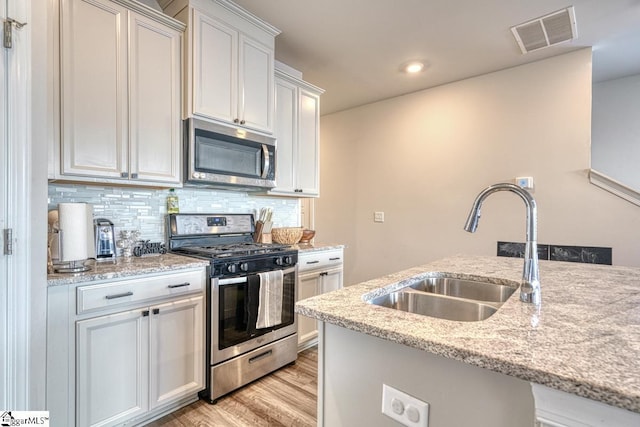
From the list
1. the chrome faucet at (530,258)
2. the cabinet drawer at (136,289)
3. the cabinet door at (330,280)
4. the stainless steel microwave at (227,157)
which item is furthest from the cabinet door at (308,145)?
the chrome faucet at (530,258)

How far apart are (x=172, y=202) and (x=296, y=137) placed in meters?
1.28

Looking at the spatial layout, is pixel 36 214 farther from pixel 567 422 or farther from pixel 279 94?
pixel 279 94

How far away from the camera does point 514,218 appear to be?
302cm

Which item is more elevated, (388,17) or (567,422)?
(388,17)

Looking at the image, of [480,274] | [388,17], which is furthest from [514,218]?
[388,17]

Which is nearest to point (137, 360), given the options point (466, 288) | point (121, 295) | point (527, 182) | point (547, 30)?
point (121, 295)

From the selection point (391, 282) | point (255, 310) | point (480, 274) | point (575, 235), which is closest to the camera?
point (391, 282)

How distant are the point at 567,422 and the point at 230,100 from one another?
236cm

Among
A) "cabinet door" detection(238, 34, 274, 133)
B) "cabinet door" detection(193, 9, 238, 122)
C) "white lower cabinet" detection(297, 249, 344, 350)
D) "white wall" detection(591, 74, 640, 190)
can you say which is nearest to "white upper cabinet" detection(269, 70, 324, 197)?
"cabinet door" detection(238, 34, 274, 133)

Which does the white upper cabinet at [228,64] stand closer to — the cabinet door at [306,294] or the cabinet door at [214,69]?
the cabinet door at [214,69]

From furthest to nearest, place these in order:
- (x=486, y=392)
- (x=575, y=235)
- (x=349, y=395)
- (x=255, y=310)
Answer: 1. (x=575, y=235)
2. (x=255, y=310)
3. (x=349, y=395)
4. (x=486, y=392)

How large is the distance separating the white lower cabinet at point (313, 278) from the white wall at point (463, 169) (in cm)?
125

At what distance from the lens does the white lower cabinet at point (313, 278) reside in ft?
8.42

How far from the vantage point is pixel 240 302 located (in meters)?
2.06
